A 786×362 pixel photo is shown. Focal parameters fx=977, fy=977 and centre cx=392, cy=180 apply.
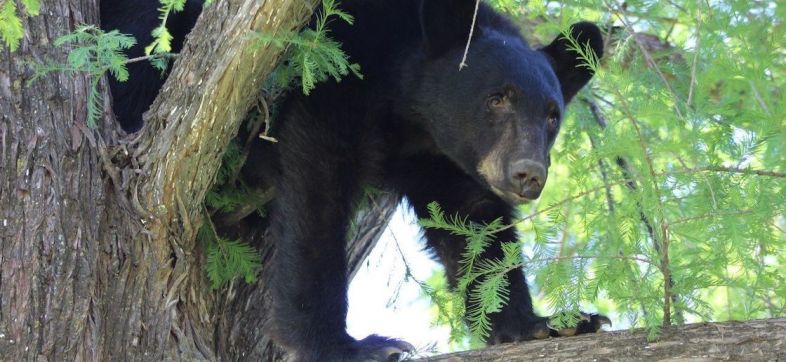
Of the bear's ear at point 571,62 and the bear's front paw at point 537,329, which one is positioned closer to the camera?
the bear's front paw at point 537,329

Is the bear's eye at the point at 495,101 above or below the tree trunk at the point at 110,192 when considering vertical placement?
above

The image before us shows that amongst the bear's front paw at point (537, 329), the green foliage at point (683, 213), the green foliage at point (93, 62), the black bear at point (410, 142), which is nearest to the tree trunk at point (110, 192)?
the green foliage at point (93, 62)

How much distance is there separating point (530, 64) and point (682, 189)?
1650 millimetres

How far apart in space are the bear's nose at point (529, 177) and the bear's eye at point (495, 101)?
19.9 inches

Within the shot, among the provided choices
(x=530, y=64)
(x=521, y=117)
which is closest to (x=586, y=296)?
(x=521, y=117)

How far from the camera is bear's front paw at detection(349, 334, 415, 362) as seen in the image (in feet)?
16.3

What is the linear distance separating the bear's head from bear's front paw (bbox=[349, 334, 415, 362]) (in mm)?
1007

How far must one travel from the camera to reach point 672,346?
13.8 ft

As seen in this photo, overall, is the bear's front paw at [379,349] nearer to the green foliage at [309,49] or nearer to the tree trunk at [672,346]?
the tree trunk at [672,346]

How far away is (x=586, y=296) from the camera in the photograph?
13.8 ft

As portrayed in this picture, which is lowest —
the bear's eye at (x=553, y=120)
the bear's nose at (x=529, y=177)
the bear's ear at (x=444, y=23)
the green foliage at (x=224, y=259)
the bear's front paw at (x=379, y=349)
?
the bear's front paw at (x=379, y=349)

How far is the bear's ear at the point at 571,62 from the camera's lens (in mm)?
5949

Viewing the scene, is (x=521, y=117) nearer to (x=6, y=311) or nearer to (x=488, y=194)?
(x=488, y=194)

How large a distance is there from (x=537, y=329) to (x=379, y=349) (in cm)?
85
